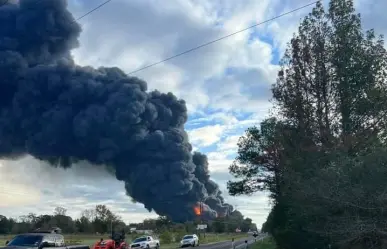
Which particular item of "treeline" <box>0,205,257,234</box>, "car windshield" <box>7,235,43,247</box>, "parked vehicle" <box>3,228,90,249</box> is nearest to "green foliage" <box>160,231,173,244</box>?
"treeline" <box>0,205,257,234</box>

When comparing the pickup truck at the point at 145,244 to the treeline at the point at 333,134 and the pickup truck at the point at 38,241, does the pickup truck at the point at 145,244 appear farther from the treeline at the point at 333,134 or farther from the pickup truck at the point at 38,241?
the pickup truck at the point at 38,241

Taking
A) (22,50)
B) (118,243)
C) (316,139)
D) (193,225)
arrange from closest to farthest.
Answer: (316,139)
(118,243)
(22,50)
(193,225)

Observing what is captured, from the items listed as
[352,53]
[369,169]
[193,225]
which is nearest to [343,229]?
[369,169]

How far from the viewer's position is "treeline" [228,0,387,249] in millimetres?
15828

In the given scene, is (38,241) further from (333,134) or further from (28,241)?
(333,134)

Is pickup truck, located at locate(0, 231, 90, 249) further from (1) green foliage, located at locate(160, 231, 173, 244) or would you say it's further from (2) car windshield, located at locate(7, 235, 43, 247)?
(1) green foliage, located at locate(160, 231, 173, 244)

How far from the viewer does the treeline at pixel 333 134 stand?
15828 mm

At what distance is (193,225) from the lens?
8700 centimetres

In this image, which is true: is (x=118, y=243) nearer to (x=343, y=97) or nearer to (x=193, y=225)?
(x=343, y=97)

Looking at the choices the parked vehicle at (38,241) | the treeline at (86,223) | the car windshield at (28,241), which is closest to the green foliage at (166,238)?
the treeline at (86,223)

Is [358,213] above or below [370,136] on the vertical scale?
below

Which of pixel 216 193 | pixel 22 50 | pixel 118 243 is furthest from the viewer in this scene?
pixel 216 193

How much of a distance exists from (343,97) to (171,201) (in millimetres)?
60639

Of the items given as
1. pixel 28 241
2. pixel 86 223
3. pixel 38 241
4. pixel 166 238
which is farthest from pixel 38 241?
pixel 86 223
